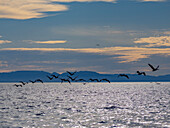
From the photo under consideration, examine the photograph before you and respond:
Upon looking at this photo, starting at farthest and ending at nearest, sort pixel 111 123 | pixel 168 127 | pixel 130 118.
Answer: pixel 130 118, pixel 111 123, pixel 168 127

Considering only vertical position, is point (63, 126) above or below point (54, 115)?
below

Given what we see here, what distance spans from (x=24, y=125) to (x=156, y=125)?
64.2ft

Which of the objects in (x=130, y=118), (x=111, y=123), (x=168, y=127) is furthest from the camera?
(x=130, y=118)

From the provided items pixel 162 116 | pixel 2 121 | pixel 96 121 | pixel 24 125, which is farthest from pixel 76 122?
pixel 162 116

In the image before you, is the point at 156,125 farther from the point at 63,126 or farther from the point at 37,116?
the point at 37,116

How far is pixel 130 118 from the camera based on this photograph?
55.8 m

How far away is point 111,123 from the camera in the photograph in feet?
166

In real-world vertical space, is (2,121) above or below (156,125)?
above

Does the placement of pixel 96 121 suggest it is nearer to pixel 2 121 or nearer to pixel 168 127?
pixel 168 127

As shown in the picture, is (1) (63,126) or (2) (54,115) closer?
(1) (63,126)

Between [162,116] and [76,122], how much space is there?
1675 cm

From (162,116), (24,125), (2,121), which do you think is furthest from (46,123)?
(162,116)

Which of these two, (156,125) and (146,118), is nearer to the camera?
(156,125)

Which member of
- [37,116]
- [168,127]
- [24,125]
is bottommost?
[168,127]
